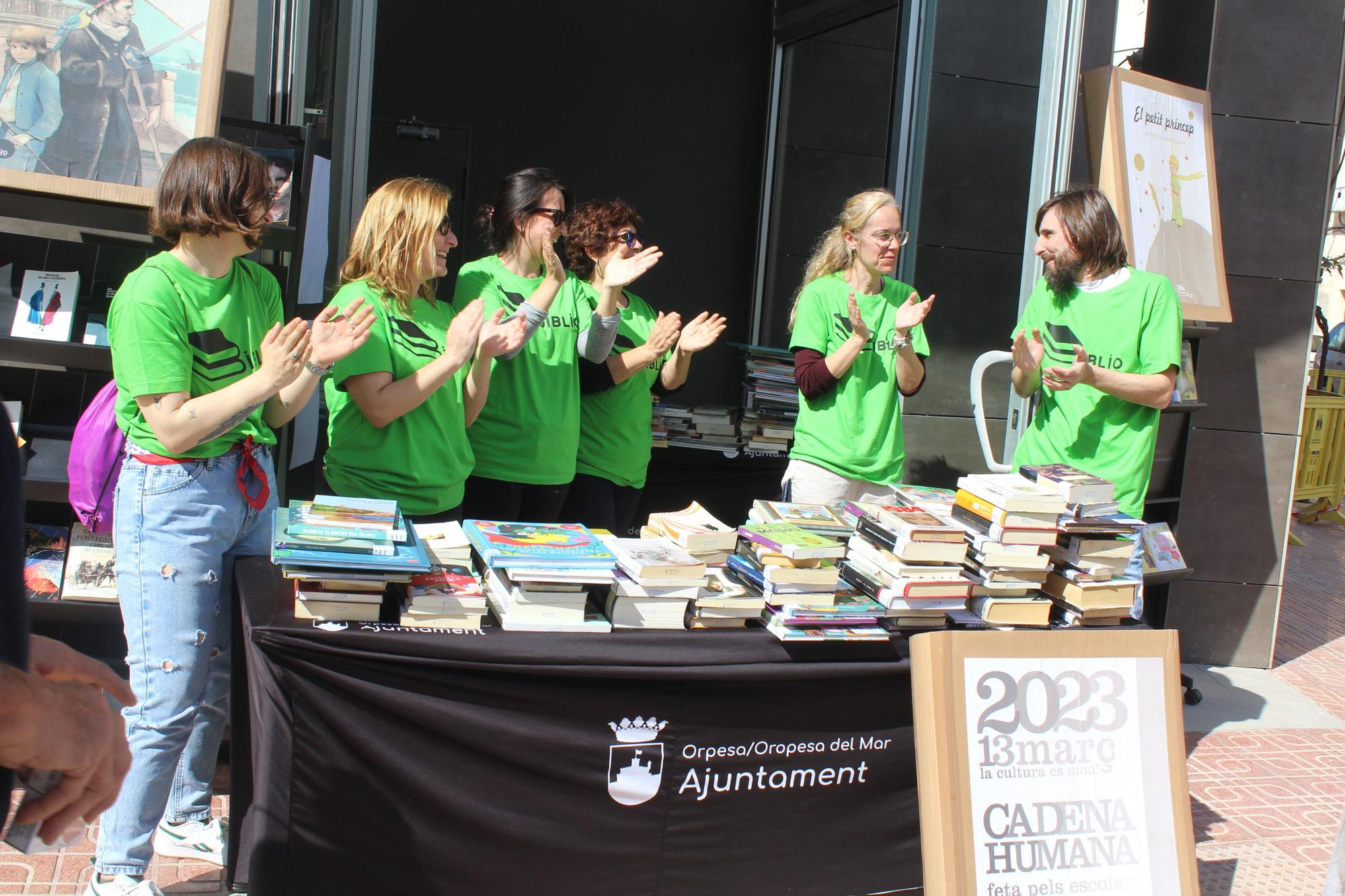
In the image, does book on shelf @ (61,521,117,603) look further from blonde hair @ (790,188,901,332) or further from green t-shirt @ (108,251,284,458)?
blonde hair @ (790,188,901,332)

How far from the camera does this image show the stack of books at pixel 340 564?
224 centimetres

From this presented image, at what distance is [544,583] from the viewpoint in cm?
240

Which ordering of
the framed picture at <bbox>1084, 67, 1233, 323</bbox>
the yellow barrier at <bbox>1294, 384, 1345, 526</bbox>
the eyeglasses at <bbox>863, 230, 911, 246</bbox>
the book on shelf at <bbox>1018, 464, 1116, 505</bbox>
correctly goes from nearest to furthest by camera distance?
the book on shelf at <bbox>1018, 464, 1116, 505</bbox> < the eyeglasses at <bbox>863, 230, 911, 246</bbox> < the framed picture at <bbox>1084, 67, 1233, 323</bbox> < the yellow barrier at <bbox>1294, 384, 1345, 526</bbox>

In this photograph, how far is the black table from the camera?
223cm

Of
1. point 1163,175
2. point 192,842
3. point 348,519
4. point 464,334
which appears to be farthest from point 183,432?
point 1163,175

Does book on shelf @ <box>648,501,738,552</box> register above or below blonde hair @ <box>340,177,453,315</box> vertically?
below

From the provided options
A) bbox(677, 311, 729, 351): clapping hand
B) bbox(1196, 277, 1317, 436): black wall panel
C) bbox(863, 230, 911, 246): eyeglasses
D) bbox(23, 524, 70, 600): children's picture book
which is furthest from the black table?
bbox(1196, 277, 1317, 436): black wall panel

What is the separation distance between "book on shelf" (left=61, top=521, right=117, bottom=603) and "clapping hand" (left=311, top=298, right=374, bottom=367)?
1.24 meters

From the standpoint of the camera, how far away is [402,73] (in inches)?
247

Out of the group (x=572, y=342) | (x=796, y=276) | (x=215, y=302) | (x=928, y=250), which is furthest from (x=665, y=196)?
(x=215, y=302)

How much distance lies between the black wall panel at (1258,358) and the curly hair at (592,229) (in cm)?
316

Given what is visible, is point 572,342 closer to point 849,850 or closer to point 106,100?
point 106,100

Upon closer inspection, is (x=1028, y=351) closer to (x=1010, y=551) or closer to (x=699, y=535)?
(x=1010, y=551)

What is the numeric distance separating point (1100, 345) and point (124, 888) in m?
3.20
